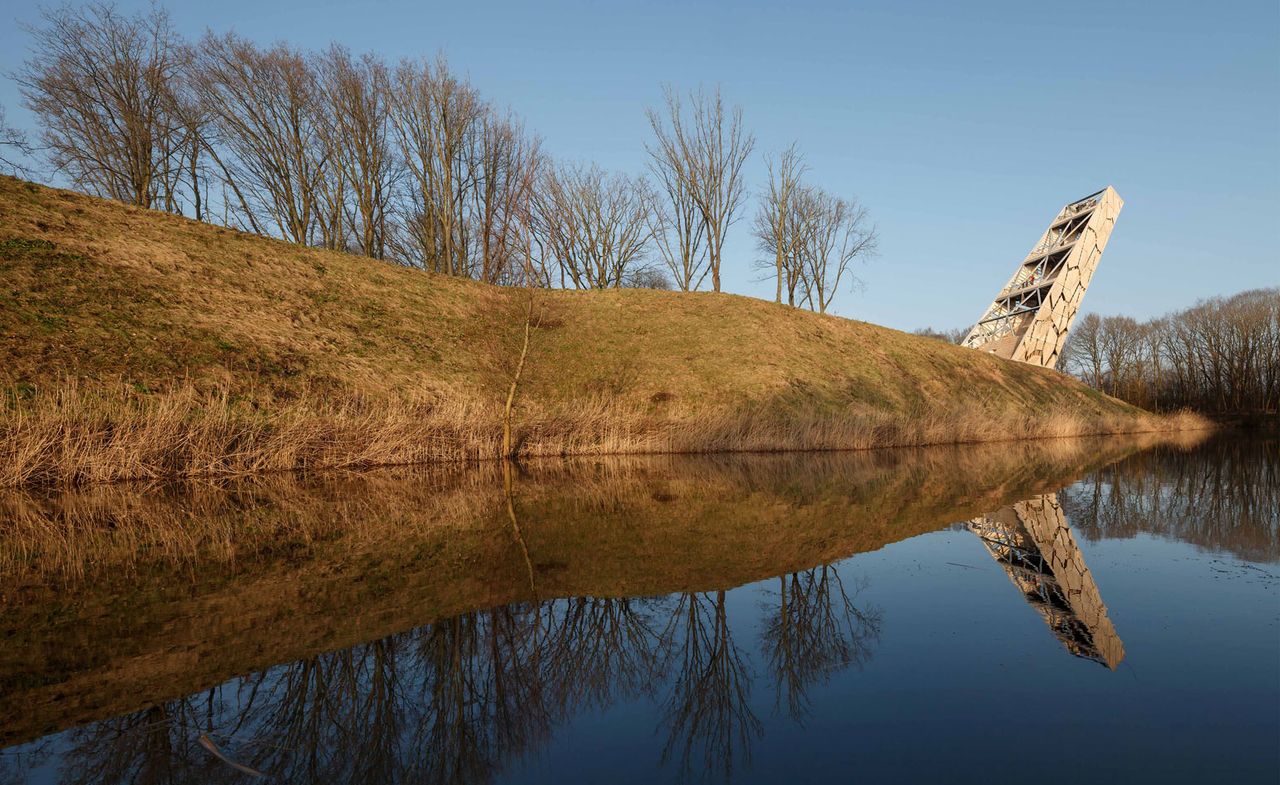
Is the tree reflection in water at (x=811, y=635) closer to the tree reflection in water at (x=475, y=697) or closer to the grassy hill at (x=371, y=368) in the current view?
the tree reflection in water at (x=475, y=697)

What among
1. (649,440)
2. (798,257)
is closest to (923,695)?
(649,440)

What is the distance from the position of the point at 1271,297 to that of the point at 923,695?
214ft

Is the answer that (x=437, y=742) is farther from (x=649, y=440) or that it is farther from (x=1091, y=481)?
(x=649, y=440)

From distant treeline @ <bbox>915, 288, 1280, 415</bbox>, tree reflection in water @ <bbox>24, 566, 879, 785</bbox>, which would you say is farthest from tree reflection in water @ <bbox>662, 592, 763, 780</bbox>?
distant treeline @ <bbox>915, 288, 1280, 415</bbox>

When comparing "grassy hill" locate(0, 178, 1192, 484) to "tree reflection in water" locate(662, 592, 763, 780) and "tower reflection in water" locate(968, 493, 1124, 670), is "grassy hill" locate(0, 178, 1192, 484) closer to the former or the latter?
"tower reflection in water" locate(968, 493, 1124, 670)

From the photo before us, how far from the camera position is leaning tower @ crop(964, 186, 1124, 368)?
38250mm

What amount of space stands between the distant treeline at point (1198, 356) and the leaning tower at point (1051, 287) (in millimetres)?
13167

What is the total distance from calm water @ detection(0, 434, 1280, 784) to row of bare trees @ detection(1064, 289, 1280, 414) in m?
50.9

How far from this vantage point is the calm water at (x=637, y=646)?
2.82 metres

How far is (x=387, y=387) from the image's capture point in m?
19.5

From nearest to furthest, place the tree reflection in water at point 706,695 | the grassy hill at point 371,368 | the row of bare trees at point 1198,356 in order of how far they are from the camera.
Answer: the tree reflection in water at point 706,695, the grassy hill at point 371,368, the row of bare trees at point 1198,356

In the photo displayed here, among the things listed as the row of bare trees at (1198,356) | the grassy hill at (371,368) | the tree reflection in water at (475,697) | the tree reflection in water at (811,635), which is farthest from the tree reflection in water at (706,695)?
the row of bare trees at (1198,356)

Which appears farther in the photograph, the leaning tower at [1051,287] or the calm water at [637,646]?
the leaning tower at [1051,287]

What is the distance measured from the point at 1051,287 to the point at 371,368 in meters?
38.1
